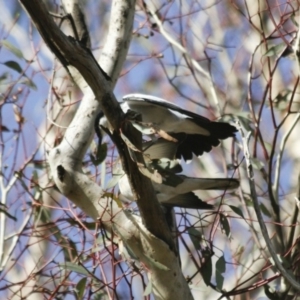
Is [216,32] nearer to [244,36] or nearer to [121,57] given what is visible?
[244,36]

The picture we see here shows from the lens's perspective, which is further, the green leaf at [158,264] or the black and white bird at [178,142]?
the black and white bird at [178,142]

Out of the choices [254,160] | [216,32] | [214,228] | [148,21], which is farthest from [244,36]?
[214,228]

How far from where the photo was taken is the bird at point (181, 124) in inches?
105

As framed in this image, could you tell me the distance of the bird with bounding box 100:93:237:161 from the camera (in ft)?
8.75

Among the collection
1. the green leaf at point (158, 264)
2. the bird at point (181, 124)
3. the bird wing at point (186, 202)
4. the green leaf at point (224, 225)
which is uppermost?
the bird at point (181, 124)

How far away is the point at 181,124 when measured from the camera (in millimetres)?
2785

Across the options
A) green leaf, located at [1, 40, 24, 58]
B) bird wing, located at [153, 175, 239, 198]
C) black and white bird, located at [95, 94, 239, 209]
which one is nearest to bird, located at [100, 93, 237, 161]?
black and white bird, located at [95, 94, 239, 209]

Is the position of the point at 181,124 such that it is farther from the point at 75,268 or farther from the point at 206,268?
the point at 75,268

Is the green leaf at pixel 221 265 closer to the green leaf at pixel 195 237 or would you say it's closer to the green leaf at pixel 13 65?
the green leaf at pixel 195 237

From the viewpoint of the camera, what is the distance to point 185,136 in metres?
2.91

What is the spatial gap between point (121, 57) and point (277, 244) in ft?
3.33

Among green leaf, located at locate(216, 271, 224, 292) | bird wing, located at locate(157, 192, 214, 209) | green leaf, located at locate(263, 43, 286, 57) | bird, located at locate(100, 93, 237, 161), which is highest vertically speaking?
green leaf, located at locate(263, 43, 286, 57)

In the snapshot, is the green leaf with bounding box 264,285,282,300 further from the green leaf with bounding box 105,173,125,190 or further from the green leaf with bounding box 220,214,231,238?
the green leaf with bounding box 105,173,125,190

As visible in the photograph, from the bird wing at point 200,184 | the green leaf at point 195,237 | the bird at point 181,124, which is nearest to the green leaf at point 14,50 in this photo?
the bird at point 181,124
